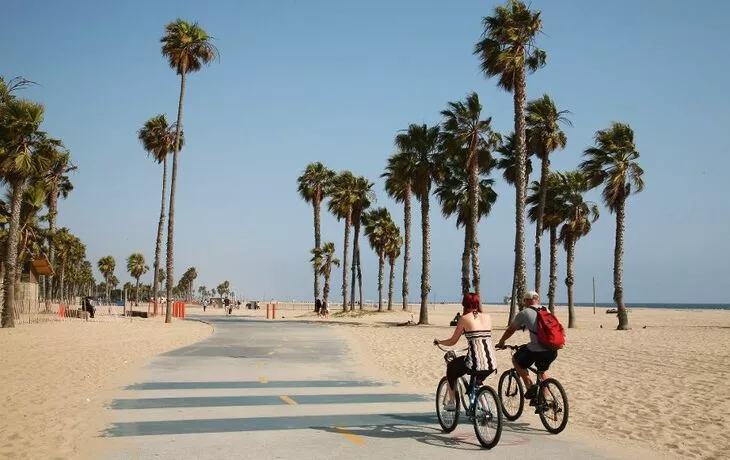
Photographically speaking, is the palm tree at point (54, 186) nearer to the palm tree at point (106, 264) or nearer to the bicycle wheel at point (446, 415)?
the bicycle wheel at point (446, 415)

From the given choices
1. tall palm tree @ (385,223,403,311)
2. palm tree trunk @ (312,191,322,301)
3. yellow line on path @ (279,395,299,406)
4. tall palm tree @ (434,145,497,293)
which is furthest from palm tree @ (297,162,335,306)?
yellow line on path @ (279,395,299,406)

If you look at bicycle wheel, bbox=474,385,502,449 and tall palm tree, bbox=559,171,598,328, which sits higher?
tall palm tree, bbox=559,171,598,328

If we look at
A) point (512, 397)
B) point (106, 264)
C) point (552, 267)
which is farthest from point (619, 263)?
point (106, 264)

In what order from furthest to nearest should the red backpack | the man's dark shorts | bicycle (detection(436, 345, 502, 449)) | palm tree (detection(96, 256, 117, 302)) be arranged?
palm tree (detection(96, 256, 117, 302)) < the man's dark shorts < the red backpack < bicycle (detection(436, 345, 502, 449))

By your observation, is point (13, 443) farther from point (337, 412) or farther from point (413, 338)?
point (413, 338)

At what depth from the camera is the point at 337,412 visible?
997 centimetres

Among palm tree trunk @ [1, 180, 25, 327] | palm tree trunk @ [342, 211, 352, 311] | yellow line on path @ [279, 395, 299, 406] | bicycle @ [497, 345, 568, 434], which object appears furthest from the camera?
palm tree trunk @ [342, 211, 352, 311]

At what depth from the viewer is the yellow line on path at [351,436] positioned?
7.89 meters

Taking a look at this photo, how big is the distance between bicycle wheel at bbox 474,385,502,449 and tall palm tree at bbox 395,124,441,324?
32.9 m

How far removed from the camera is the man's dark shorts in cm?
830

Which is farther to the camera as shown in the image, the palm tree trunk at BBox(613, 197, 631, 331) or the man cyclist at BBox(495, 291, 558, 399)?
the palm tree trunk at BBox(613, 197, 631, 331)

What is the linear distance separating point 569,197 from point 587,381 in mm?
30280

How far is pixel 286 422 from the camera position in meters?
9.08

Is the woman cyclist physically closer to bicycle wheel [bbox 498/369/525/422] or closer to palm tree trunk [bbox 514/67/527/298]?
bicycle wheel [bbox 498/369/525/422]
